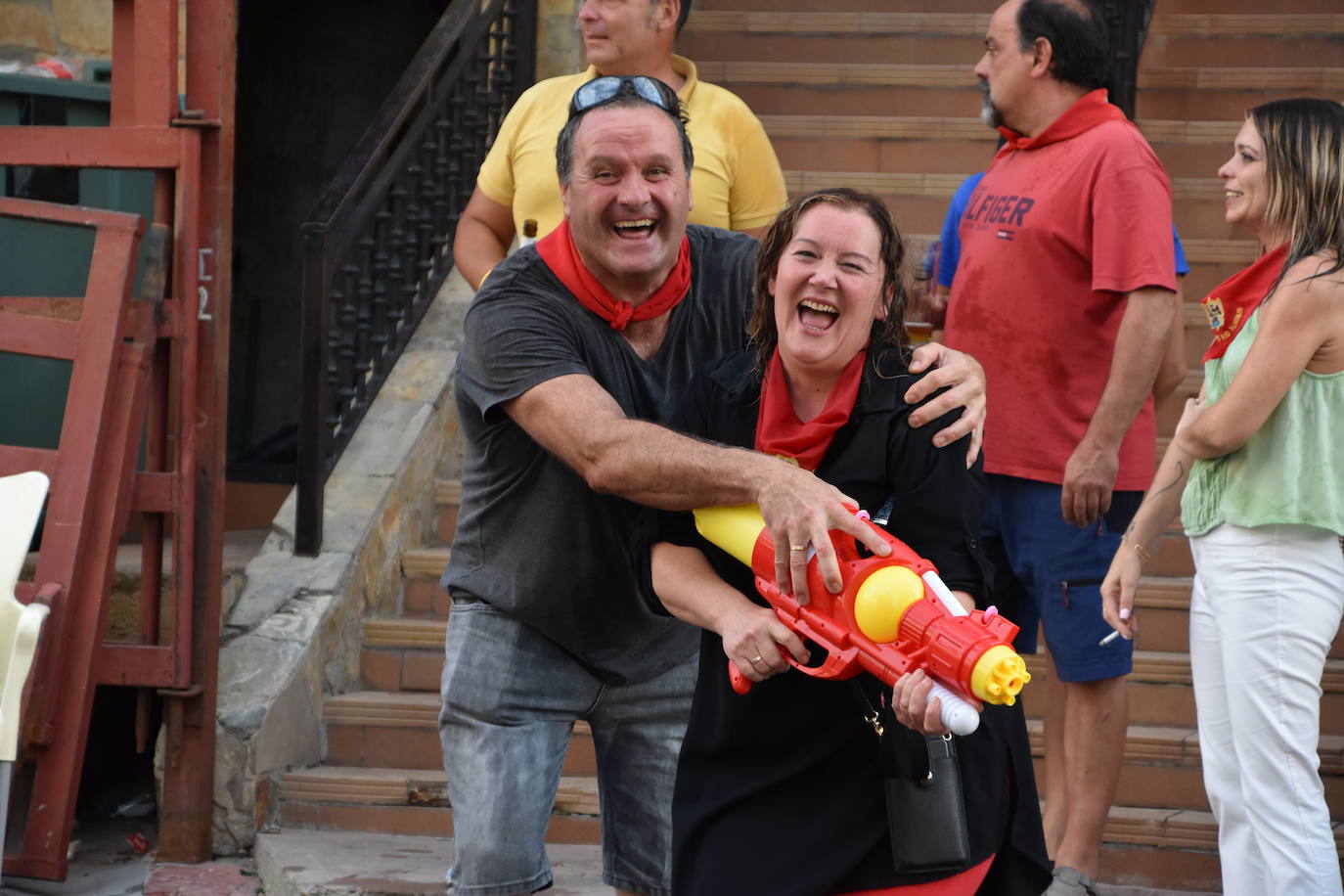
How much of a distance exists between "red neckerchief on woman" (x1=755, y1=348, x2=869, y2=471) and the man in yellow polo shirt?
188 centimetres

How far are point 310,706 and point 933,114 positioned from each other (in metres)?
4.17

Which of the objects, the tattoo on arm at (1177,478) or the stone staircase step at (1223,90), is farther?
the stone staircase step at (1223,90)

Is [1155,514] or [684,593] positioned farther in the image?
[1155,514]

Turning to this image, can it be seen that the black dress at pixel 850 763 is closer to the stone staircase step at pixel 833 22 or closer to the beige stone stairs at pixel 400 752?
the beige stone stairs at pixel 400 752

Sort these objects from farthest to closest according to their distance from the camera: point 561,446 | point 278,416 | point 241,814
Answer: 1. point 278,416
2. point 241,814
3. point 561,446

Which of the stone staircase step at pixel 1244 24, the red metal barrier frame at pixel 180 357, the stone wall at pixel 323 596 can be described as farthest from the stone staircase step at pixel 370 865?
the stone staircase step at pixel 1244 24

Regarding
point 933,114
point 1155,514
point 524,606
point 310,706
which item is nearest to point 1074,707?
point 1155,514

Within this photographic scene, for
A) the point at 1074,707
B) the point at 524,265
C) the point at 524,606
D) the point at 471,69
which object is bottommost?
the point at 1074,707

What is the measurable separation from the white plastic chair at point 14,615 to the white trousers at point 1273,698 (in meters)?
2.98

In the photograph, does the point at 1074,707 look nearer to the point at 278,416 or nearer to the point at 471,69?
the point at 471,69

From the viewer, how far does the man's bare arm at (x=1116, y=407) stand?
4.16m

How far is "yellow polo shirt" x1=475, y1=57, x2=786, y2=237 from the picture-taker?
4.49 m

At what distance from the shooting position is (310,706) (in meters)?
5.44

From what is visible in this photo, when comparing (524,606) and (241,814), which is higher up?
(524,606)
